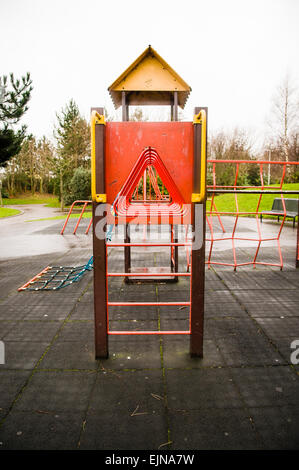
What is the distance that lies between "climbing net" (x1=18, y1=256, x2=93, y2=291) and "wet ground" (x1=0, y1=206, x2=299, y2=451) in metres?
0.20

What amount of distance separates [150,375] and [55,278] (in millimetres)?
2656

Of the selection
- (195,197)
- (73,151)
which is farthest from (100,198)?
(73,151)

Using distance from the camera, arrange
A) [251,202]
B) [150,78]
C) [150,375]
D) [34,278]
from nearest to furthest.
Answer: [150,375], [150,78], [34,278], [251,202]

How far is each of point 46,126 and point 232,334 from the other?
31.7 m

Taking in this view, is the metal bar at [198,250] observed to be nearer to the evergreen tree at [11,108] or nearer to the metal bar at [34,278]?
the metal bar at [34,278]

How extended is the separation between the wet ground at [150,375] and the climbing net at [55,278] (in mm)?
196

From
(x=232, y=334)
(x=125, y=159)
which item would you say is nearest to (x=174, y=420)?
(x=232, y=334)

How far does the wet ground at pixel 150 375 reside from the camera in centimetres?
147

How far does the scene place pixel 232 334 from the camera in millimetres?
2566

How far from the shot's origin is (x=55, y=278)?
13.9 ft

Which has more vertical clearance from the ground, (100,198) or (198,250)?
(100,198)

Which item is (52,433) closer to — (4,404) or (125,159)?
(4,404)

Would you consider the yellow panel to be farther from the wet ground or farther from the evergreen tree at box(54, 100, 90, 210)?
the evergreen tree at box(54, 100, 90, 210)

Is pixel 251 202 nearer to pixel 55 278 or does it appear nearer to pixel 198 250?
pixel 55 278
